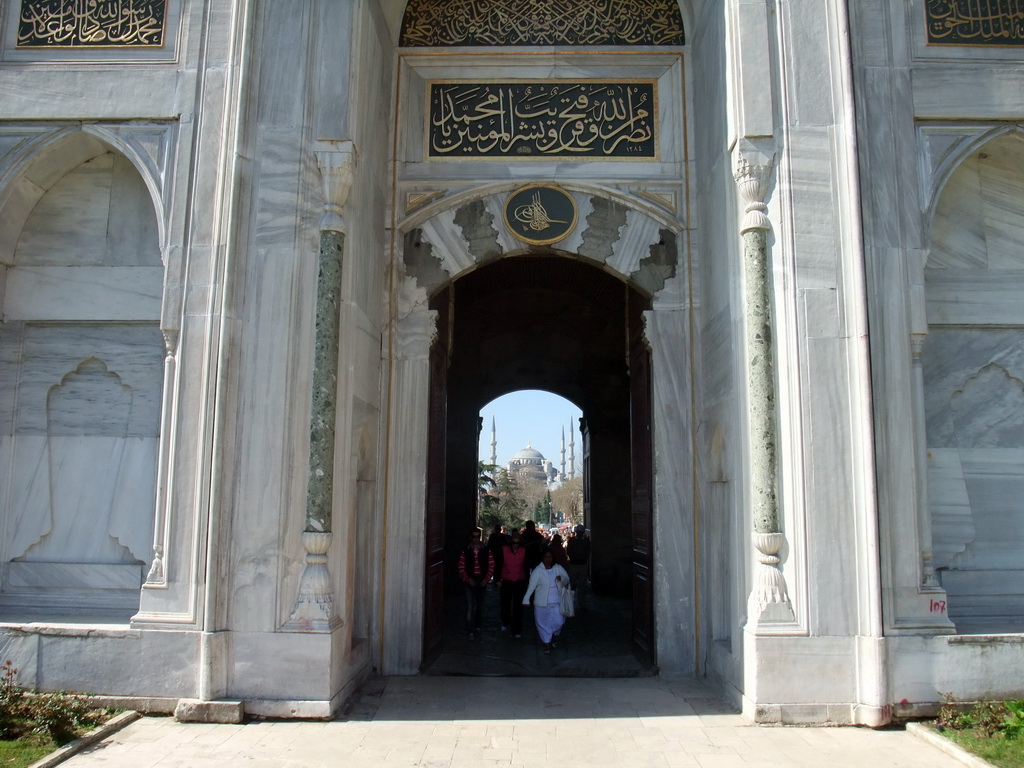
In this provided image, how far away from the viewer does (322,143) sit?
5.75m

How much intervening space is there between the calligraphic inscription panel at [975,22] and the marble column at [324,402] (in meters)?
4.32

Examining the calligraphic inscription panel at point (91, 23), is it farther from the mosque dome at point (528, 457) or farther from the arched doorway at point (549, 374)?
the mosque dome at point (528, 457)

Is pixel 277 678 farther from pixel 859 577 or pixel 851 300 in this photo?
pixel 851 300

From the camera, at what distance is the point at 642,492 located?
7082mm

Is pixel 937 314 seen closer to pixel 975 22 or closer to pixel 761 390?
pixel 761 390

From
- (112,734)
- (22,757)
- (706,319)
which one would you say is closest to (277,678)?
(112,734)

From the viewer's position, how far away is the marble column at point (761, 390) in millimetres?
5133

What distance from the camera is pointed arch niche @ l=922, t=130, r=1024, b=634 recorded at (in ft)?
19.1

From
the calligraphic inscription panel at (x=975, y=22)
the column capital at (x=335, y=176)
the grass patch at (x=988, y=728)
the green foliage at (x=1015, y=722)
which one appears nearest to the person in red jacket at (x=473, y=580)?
the column capital at (x=335, y=176)

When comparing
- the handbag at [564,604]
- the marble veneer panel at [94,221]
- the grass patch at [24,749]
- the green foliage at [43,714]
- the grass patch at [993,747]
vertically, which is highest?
the marble veneer panel at [94,221]

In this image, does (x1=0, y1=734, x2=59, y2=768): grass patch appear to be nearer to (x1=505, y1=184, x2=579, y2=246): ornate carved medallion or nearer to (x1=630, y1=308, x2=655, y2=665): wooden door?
(x1=630, y1=308, x2=655, y2=665): wooden door

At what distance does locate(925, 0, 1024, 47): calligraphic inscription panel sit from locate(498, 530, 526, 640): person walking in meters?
5.86

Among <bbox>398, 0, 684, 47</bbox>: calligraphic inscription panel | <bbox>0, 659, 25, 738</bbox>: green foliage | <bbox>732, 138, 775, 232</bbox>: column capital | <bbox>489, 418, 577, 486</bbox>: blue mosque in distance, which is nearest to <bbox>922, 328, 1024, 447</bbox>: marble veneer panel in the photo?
<bbox>732, 138, 775, 232</bbox>: column capital

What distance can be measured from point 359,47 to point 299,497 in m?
3.24
